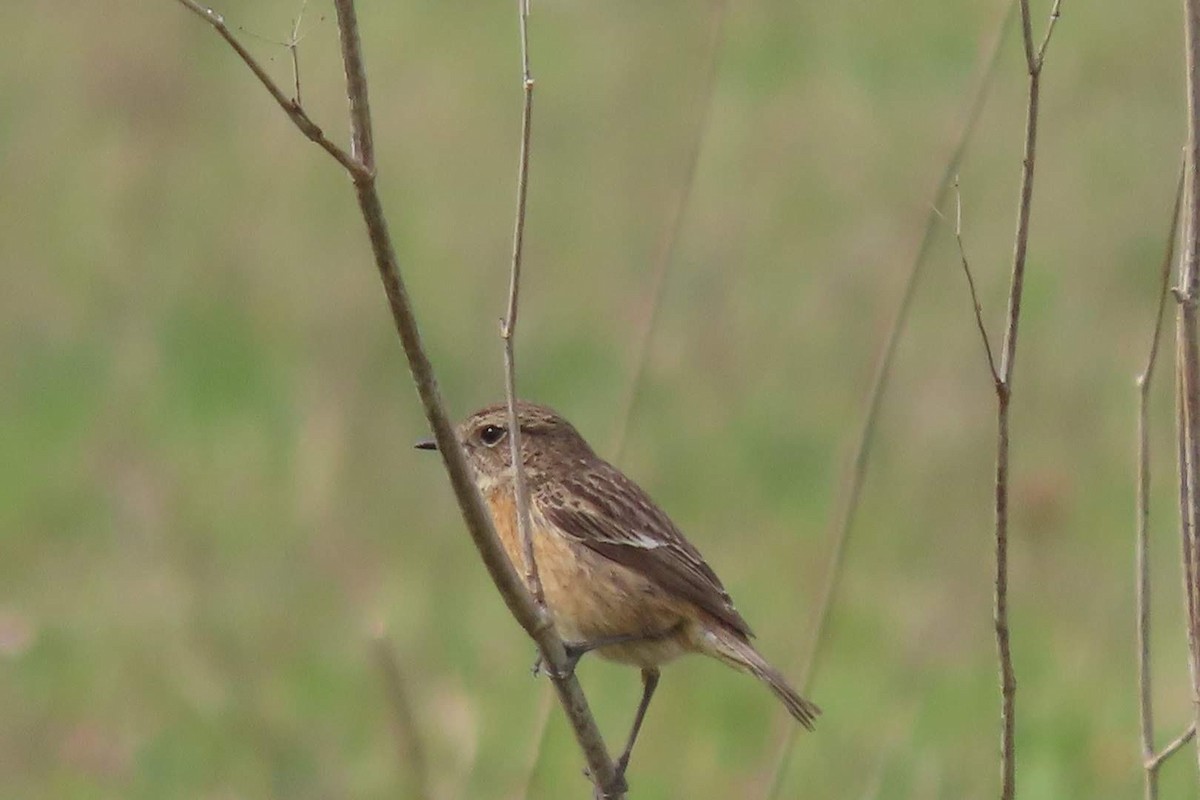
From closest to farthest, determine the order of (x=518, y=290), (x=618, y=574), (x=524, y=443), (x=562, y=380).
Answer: (x=518, y=290)
(x=618, y=574)
(x=524, y=443)
(x=562, y=380)

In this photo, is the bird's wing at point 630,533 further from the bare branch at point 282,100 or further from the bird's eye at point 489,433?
the bare branch at point 282,100

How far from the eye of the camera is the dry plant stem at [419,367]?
3.26 metres

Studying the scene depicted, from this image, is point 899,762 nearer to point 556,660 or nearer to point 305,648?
point 305,648

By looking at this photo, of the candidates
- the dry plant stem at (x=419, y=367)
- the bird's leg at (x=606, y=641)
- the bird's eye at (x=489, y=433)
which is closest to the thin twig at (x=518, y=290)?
the dry plant stem at (x=419, y=367)

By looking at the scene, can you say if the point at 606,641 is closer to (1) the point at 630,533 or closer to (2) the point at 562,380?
(1) the point at 630,533

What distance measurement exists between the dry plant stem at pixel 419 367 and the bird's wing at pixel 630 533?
1536 mm

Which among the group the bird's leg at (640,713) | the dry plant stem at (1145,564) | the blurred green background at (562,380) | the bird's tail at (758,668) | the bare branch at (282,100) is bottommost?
the blurred green background at (562,380)

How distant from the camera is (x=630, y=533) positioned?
6137 mm

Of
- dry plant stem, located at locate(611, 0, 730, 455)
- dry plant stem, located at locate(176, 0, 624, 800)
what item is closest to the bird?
dry plant stem, located at locate(611, 0, 730, 455)

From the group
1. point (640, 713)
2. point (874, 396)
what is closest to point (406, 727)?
point (874, 396)

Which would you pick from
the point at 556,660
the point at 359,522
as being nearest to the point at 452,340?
the point at 359,522

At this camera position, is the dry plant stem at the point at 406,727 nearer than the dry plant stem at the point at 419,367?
No

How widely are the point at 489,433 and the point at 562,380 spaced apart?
4.68 meters

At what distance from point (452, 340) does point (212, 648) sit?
18.0 ft
